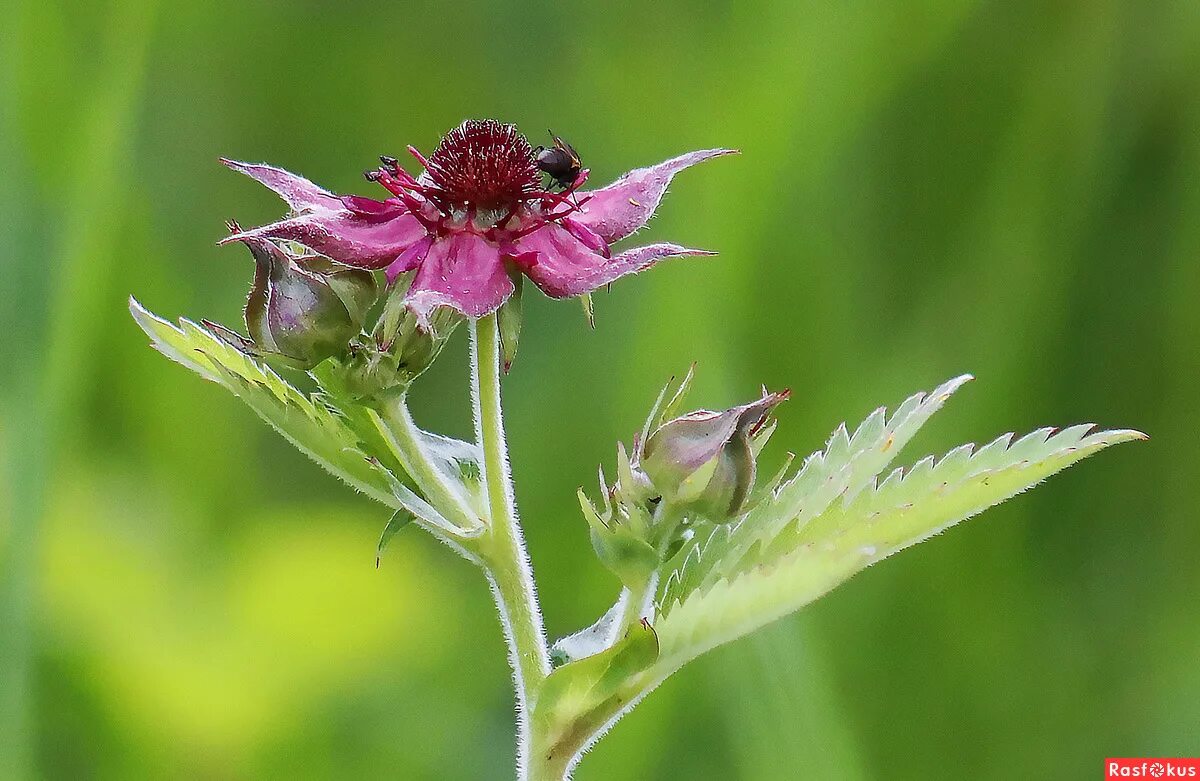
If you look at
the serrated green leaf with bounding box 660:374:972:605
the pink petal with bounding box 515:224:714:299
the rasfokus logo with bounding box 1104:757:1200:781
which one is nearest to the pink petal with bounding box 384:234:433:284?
the pink petal with bounding box 515:224:714:299

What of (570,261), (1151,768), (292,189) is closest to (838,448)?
(570,261)

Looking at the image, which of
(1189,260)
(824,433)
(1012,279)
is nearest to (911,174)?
(1012,279)

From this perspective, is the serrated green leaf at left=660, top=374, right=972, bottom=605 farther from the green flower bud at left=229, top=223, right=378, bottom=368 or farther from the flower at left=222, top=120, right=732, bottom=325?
the green flower bud at left=229, top=223, right=378, bottom=368

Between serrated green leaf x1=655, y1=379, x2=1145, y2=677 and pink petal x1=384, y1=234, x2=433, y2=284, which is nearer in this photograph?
serrated green leaf x1=655, y1=379, x2=1145, y2=677

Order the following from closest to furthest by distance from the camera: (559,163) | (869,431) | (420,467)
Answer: (869,431), (420,467), (559,163)

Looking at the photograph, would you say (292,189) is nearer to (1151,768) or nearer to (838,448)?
(838,448)

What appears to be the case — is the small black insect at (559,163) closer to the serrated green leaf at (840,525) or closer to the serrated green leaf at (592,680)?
the serrated green leaf at (840,525)
